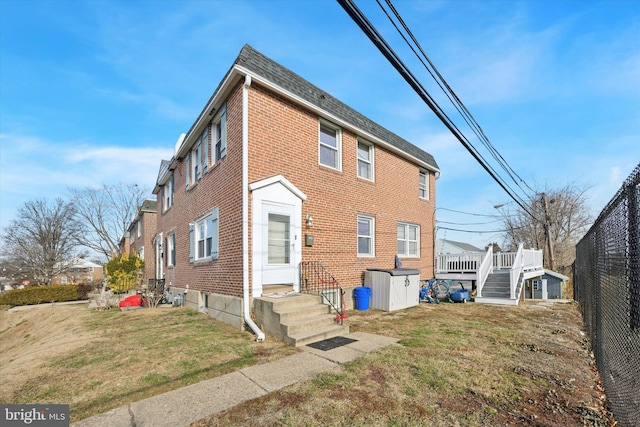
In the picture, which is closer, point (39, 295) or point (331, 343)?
point (331, 343)

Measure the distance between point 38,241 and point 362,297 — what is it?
115 feet

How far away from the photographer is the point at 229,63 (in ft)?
26.9

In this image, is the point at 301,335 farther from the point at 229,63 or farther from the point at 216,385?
the point at 229,63

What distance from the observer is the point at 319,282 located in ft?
29.6

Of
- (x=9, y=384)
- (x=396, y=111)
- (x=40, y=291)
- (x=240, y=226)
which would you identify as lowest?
(x=40, y=291)

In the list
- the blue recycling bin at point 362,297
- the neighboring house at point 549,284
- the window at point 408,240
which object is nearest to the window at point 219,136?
the blue recycling bin at point 362,297

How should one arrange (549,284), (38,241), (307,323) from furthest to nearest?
1. (38,241)
2. (549,284)
3. (307,323)

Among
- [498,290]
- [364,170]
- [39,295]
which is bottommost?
[39,295]

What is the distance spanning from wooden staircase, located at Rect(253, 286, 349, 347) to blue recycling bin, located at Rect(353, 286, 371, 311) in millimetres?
2680

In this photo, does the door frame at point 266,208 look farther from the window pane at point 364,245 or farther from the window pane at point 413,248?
the window pane at point 413,248

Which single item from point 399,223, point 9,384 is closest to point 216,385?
point 9,384

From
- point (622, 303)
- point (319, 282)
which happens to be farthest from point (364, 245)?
point (622, 303)

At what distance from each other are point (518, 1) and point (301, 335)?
26.2 ft

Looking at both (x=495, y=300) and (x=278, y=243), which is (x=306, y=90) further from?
(x=495, y=300)
